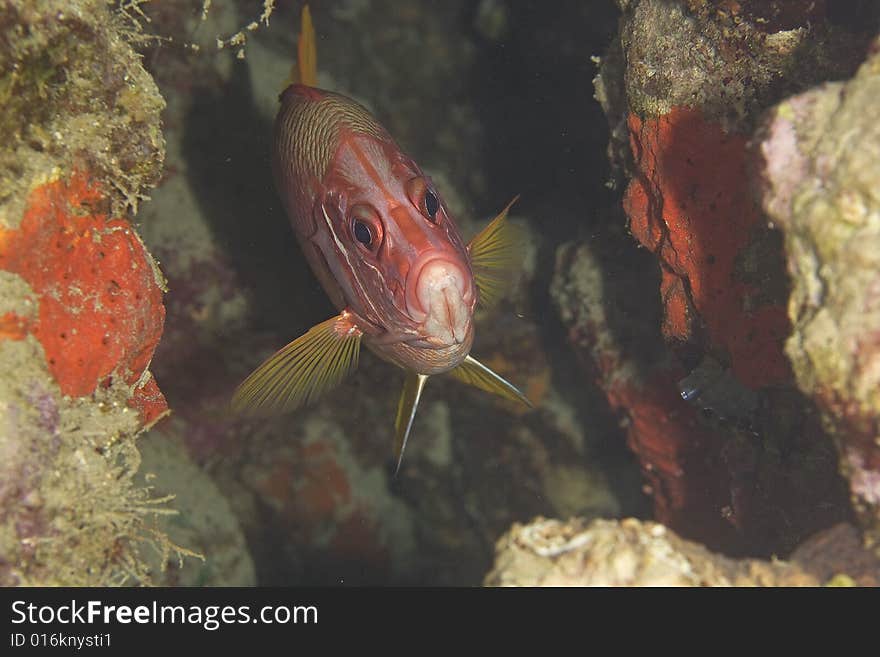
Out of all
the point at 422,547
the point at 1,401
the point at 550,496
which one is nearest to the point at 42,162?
the point at 1,401

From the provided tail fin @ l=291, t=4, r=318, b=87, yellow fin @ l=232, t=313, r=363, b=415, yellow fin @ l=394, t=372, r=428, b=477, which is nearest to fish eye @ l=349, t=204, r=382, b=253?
yellow fin @ l=232, t=313, r=363, b=415

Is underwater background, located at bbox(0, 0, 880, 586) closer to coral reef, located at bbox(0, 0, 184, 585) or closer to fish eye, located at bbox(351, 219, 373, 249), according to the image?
coral reef, located at bbox(0, 0, 184, 585)

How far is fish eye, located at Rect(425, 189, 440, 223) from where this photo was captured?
2.65m

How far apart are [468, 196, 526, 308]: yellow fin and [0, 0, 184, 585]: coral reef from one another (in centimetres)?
167

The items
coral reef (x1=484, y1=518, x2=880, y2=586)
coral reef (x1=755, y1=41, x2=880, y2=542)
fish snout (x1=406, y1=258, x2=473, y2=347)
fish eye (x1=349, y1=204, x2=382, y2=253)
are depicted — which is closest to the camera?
coral reef (x1=755, y1=41, x2=880, y2=542)

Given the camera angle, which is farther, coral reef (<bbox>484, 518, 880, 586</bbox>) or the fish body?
the fish body

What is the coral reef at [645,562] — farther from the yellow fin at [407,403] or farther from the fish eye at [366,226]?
the fish eye at [366,226]

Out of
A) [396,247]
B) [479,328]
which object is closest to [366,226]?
[396,247]

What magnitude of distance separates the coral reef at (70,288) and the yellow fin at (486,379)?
159 centimetres

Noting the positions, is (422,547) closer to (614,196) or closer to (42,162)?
(614,196)

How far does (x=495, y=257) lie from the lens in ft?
11.6

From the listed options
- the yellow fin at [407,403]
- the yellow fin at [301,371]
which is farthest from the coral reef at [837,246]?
the yellow fin at [301,371]

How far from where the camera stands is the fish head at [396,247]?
8.25 ft

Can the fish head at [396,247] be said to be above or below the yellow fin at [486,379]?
above
